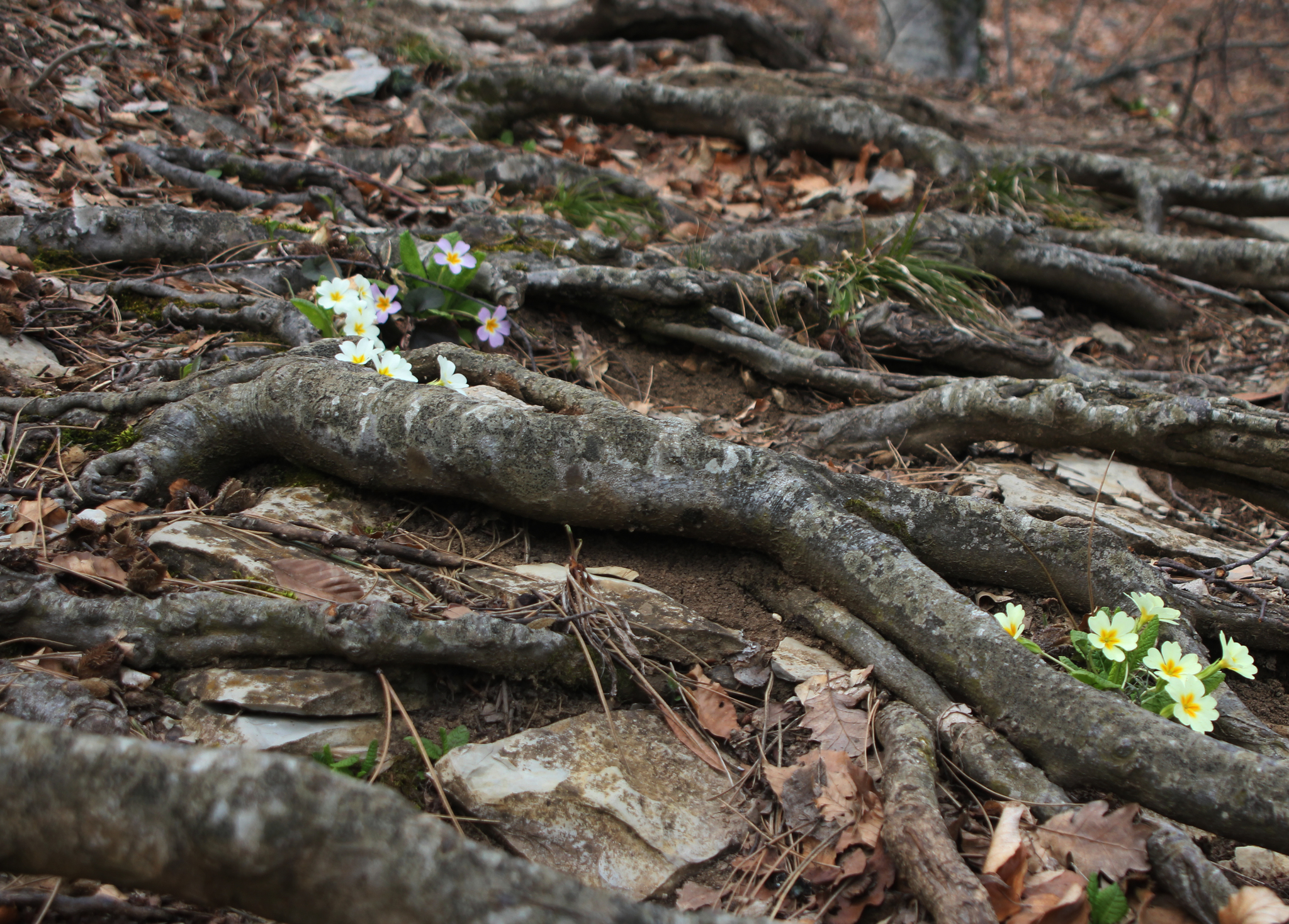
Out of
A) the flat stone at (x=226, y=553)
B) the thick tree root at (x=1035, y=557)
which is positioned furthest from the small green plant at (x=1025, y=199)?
the flat stone at (x=226, y=553)

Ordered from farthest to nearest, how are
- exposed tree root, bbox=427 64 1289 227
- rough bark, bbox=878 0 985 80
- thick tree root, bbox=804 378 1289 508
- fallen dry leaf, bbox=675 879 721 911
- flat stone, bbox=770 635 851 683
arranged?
1. rough bark, bbox=878 0 985 80
2. exposed tree root, bbox=427 64 1289 227
3. thick tree root, bbox=804 378 1289 508
4. flat stone, bbox=770 635 851 683
5. fallen dry leaf, bbox=675 879 721 911

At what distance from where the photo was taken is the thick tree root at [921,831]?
1415 mm

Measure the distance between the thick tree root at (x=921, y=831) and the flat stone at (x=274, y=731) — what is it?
113cm

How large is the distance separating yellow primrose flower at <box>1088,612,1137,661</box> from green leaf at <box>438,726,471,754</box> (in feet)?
4.88

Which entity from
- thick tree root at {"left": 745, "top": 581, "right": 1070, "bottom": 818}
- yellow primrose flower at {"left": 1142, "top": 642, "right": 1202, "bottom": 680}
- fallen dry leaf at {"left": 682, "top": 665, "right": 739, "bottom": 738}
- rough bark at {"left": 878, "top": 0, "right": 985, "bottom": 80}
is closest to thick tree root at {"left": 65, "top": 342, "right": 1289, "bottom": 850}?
thick tree root at {"left": 745, "top": 581, "right": 1070, "bottom": 818}

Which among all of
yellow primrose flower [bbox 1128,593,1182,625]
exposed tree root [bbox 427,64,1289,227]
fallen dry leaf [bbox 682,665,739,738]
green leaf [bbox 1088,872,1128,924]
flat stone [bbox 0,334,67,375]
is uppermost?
exposed tree root [bbox 427,64,1289,227]

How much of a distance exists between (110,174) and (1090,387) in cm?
452

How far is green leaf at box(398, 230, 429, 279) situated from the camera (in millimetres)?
3057

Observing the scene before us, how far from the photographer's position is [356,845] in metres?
1.06

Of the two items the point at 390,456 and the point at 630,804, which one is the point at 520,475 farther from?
the point at 630,804

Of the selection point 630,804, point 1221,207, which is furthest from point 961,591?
point 1221,207

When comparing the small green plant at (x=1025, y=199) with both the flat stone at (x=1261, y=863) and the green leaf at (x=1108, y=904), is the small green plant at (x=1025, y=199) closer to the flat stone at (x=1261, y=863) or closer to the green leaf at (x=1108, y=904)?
the flat stone at (x=1261, y=863)

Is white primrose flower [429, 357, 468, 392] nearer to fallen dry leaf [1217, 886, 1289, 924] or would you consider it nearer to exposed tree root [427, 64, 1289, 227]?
fallen dry leaf [1217, 886, 1289, 924]

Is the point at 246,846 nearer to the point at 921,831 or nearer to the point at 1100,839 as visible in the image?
the point at 921,831
